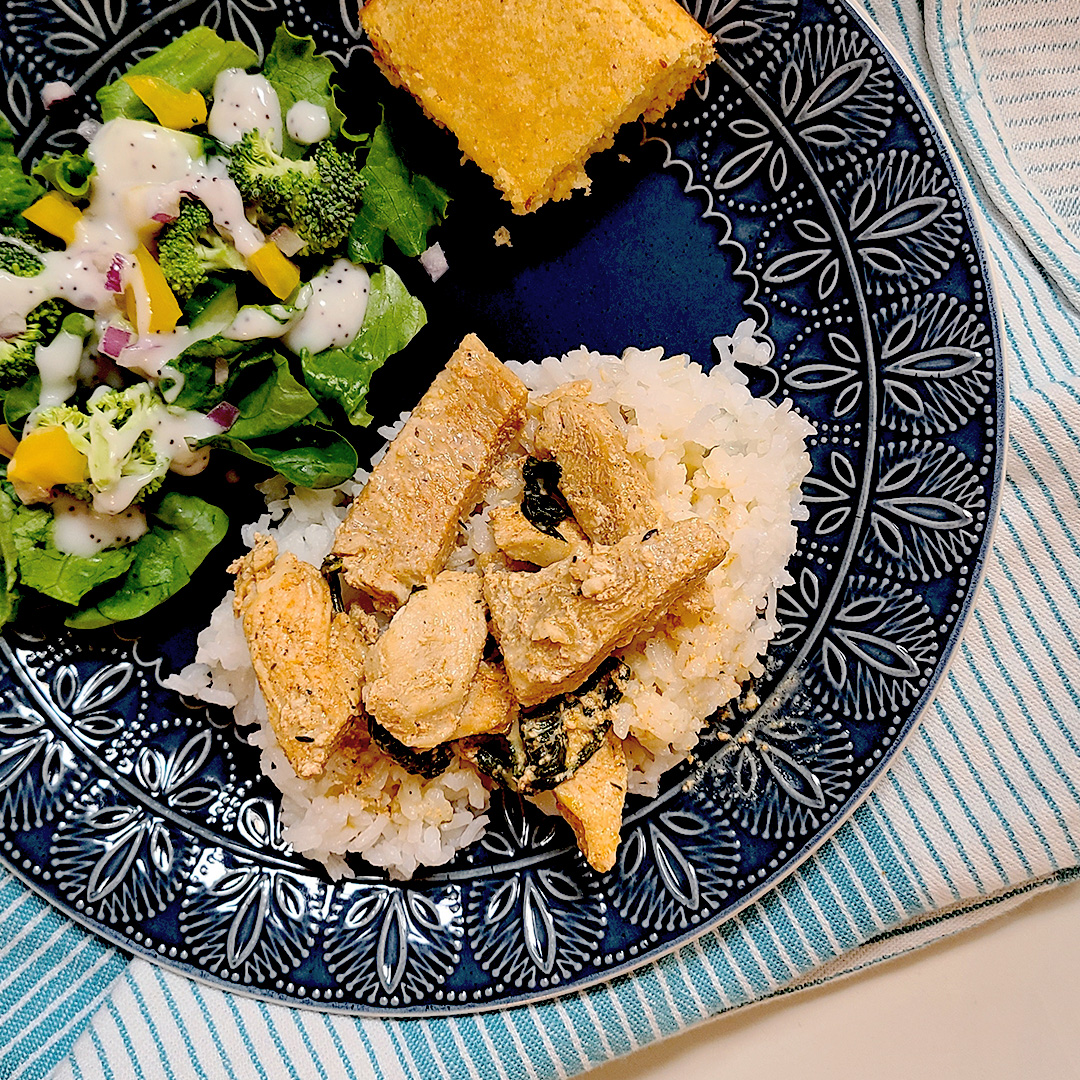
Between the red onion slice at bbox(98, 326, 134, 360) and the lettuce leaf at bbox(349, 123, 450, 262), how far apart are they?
2.29 feet

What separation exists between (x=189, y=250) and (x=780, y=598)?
2.06 meters

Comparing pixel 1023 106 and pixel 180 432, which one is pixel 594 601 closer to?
pixel 180 432

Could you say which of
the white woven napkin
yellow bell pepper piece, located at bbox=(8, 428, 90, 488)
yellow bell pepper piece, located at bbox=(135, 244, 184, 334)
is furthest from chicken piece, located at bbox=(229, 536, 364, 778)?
the white woven napkin

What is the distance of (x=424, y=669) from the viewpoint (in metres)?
2.48

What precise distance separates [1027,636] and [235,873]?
2.65 m

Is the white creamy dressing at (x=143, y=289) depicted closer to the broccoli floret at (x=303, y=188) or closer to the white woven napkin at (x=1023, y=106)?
the broccoli floret at (x=303, y=188)

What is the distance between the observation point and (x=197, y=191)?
259 cm

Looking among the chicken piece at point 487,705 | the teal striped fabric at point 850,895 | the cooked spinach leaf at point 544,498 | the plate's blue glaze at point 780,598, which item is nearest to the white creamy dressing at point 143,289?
the plate's blue glaze at point 780,598

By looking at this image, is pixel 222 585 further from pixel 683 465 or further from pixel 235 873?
pixel 683 465

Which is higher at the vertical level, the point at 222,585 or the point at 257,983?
the point at 222,585

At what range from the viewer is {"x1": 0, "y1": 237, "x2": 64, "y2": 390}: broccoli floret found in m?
2.55

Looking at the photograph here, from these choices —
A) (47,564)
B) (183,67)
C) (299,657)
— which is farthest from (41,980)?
(183,67)

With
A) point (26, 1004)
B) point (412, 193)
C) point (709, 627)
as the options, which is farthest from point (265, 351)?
point (26, 1004)

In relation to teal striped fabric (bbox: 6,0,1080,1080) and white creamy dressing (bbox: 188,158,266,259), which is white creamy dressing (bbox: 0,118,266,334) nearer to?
white creamy dressing (bbox: 188,158,266,259)
